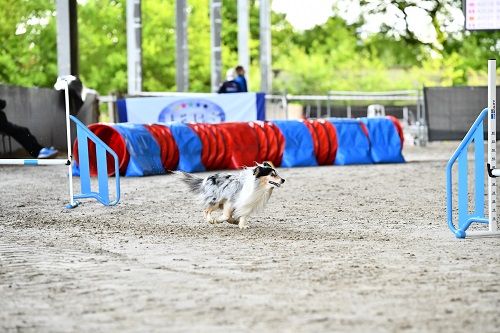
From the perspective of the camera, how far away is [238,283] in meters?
7.29

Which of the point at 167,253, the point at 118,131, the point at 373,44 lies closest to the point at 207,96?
the point at 118,131

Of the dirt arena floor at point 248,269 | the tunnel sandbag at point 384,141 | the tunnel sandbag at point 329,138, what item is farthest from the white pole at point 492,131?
the tunnel sandbag at point 384,141

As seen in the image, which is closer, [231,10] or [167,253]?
[167,253]

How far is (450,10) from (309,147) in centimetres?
4162

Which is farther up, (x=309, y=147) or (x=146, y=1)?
(x=146, y=1)

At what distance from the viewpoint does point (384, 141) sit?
23.7m

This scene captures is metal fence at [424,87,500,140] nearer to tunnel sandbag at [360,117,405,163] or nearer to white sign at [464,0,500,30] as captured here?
tunnel sandbag at [360,117,405,163]

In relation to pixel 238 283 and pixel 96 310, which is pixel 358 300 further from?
pixel 96 310

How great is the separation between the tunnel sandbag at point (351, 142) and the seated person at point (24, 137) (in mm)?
5636

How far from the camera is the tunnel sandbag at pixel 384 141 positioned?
77.3ft

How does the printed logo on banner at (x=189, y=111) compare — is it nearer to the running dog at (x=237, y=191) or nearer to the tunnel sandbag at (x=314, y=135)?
the tunnel sandbag at (x=314, y=135)

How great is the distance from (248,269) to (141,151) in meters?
11.6

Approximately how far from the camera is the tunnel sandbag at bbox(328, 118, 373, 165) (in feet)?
75.6

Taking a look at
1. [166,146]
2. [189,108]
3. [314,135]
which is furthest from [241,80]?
[166,146]
